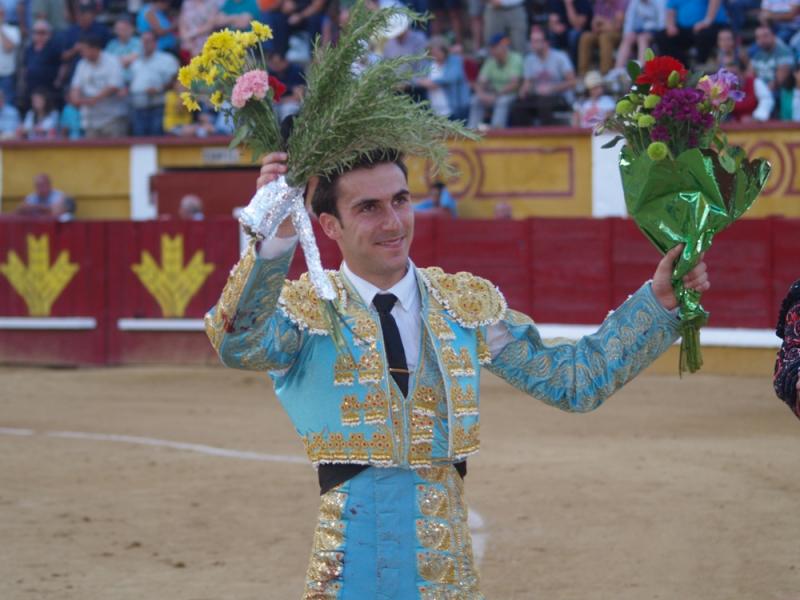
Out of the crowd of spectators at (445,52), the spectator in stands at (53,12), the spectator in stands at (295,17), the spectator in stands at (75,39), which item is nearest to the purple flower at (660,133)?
the crowd of spectators at (445,52)

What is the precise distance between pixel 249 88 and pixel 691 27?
31.8ft

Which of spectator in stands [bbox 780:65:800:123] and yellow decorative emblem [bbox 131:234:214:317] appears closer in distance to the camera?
spectator in stands [bbox 780:65:800:123]

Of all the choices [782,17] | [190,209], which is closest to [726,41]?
[782,17]

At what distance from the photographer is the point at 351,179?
2725mm

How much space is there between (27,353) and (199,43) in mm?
3232

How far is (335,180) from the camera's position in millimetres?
2746

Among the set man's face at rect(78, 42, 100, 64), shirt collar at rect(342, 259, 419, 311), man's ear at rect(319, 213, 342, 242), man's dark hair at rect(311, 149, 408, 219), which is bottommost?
shirt collar at rect(342, 259, 419, 311)

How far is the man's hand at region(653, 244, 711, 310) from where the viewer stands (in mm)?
2803

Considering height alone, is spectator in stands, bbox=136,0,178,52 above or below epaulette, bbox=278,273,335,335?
above

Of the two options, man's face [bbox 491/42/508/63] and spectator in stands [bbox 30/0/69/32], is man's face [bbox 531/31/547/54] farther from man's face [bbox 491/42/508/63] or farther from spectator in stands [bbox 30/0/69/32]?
spectator in stands [bbox 30/0/69/32]

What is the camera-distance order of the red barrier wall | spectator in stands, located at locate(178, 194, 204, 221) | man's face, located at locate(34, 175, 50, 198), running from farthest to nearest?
man's face, located at locate(34, 175, 50, 198) → spectator in stands, located at locate(178, 194, 204, 221) → the red barrier wall

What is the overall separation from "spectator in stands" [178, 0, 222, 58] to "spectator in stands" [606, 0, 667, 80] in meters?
3.91

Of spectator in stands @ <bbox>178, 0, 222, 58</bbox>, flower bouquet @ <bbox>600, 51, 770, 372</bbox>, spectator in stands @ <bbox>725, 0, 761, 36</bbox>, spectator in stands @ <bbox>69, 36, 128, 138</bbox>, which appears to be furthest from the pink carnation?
spectator in stands @ <bbox>69, 36, 128, 138</bbox>

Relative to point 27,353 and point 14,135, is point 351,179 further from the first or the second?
point 14,135
